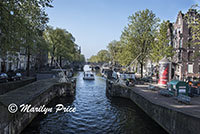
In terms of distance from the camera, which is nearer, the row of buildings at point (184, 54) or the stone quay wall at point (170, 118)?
the stone quay wall at point (170, 118)

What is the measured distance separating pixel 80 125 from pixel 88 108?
5640 millimetres

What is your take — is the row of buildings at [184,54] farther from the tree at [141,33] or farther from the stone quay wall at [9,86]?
the stone quay wall at [9,86]

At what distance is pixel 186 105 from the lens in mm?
15422

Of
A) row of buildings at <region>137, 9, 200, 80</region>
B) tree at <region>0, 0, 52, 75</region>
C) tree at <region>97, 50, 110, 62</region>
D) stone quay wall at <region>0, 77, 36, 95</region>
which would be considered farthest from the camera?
tree at <region>97, 50, 110, 62</region>

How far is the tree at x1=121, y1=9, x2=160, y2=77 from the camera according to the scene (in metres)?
36.4

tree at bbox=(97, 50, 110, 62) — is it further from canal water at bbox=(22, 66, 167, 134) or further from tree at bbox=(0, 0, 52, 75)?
tree at bbox=(0, 0, 52, 75)

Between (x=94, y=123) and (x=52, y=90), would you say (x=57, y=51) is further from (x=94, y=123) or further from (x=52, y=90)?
(x=94, y=123)

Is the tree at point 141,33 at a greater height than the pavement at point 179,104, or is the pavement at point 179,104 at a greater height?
the tree at point 141,33

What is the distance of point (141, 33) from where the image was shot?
3716 cm

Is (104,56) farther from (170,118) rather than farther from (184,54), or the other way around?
(170,118)

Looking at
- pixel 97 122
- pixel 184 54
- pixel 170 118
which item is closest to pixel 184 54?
pixel 184 54

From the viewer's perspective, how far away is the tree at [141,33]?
36.4 metres

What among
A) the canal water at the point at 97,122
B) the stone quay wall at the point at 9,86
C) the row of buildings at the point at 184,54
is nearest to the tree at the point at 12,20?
the stone quay wall at the point at 9,86

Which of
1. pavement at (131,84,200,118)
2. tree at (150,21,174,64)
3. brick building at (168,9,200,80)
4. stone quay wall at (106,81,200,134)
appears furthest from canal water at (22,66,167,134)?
brick building at (168,9,200,80)
